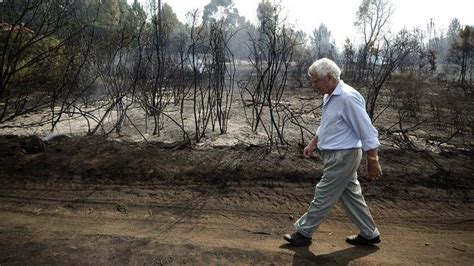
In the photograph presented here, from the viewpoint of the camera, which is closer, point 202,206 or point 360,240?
point 360,240

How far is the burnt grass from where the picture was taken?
4.63 metres

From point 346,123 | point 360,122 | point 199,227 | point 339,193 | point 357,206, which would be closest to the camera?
point 360,122

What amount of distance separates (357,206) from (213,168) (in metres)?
2.30

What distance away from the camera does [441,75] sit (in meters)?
25.1

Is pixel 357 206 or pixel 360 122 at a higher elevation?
pixel 360 122

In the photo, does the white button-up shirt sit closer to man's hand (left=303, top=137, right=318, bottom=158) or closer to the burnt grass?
man's hand (left=303, top=137, right=318, bottom=158)

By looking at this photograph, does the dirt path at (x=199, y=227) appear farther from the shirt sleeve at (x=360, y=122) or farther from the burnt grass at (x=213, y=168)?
the shirt sleeve at (x=360, y=122)

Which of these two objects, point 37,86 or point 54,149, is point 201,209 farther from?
point 37,86

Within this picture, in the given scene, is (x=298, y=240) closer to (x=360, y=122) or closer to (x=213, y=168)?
(x=360, y=122)

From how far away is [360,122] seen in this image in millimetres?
2703

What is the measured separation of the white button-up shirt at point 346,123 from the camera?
2.70 metres

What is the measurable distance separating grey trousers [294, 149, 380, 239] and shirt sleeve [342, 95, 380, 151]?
16cm

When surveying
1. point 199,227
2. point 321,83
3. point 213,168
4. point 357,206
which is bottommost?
point 199,227

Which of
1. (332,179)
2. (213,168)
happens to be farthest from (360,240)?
(213,168)
